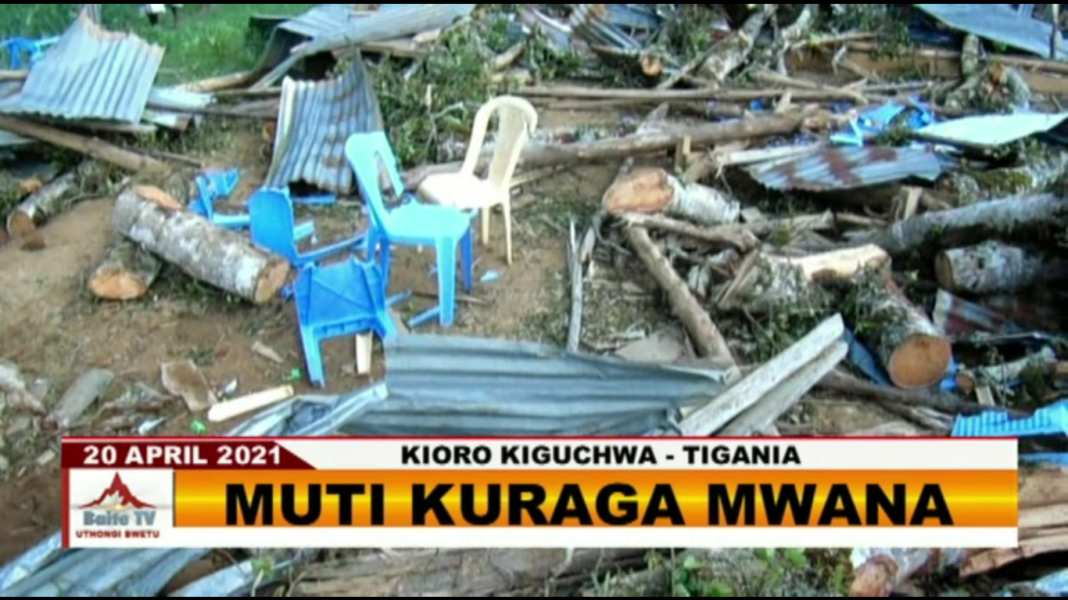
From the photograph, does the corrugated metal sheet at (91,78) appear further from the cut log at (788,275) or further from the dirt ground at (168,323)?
the cut log at (788,275)

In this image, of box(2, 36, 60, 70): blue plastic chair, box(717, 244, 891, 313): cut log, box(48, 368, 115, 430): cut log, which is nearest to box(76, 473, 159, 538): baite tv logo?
box(48, 368, 115, 430): cut log

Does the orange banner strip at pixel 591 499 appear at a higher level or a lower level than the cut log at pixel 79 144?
lower

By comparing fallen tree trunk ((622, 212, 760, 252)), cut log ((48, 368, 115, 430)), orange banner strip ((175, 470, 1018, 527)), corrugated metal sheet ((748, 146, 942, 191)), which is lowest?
cut log ((48, 368, 115, 430))

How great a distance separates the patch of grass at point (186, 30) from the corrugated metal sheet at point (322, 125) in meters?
1.97

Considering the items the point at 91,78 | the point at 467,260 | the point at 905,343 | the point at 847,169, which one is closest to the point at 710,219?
the point at 847,169

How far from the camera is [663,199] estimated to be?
6930mm

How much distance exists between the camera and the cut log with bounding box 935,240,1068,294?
6254 millimetres

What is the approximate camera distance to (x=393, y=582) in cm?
414

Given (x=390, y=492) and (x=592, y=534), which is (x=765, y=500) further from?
(x=390, y=492)

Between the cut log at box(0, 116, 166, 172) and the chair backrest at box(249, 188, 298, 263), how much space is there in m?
2.04

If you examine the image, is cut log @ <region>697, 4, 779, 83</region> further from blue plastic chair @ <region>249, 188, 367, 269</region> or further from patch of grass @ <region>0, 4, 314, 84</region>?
patch of grass @ <region>0, 4, 314, 84</region>

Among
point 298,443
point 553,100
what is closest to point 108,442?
point 298,443

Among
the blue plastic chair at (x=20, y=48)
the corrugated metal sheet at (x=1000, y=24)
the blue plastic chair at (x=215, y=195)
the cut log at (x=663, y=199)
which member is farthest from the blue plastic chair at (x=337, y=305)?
the corrugated metal sheet at (x=1000, y=24)

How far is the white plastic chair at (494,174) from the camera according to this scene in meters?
6.79
